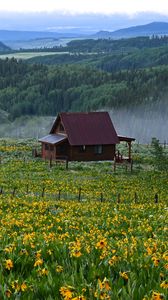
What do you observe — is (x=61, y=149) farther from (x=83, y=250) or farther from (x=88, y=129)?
(x=83, y=250)

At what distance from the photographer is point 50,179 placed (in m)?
40.8

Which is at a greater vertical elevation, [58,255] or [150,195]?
[58,255]

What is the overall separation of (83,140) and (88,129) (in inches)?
56.5

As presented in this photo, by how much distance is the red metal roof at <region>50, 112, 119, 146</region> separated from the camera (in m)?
59.3

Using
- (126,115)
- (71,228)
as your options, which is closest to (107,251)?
(71,228)

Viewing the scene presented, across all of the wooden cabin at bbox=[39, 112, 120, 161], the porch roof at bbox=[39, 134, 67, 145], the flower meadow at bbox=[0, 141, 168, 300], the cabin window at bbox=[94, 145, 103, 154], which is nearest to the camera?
the flower meadow at bbox=[0, 141, 168, 300]

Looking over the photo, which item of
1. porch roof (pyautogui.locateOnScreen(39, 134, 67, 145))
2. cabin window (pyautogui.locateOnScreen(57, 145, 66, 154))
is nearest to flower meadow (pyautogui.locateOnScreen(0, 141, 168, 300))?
porch roof (pyautogui.locateOnScreen(39, 134, 67, 145))

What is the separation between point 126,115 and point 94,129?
13352 centimetres

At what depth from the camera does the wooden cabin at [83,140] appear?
59.2 m

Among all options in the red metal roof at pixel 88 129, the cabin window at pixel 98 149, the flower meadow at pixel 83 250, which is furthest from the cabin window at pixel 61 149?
the flower meadow at pixel 83 250

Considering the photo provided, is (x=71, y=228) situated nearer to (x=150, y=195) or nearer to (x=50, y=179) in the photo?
(x=150, y=195)

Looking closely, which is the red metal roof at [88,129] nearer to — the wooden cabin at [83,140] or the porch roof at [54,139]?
the wooden cabin at [83,140]

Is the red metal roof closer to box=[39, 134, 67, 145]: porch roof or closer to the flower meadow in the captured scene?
box=[39, 134, 67, 145]: porch roof

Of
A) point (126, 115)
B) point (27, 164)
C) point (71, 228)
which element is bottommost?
point (126, 115)
